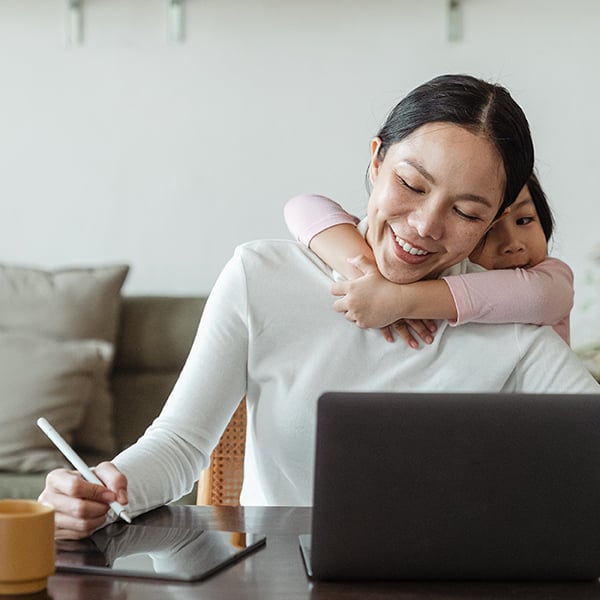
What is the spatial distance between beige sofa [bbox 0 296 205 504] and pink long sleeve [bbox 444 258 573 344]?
1.38m

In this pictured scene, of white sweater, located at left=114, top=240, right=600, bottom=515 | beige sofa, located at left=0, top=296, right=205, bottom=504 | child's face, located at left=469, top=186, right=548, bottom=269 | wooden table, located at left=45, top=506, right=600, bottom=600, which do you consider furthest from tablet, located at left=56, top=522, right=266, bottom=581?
beige sofa, located at left=0, top=296, right=205, bottom=504

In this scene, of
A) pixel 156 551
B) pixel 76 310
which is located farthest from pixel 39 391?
pixel 156 551

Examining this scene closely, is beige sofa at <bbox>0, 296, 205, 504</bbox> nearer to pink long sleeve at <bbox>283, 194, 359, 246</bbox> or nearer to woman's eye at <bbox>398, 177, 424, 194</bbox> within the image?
pink long sleeve at <bbox>283, 194, 359, 246</bbox>

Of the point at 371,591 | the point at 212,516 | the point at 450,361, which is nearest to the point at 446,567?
the point at 371,591

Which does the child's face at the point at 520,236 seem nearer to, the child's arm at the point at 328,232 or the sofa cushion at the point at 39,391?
the child's arm at the point at 328,232

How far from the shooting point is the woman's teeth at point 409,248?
4.44 feet

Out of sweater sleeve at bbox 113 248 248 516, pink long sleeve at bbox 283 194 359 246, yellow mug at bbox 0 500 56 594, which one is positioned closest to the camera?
Answer: yellow mug at bbox 0 500 56 594

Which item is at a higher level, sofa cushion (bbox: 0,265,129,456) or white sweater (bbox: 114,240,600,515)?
white sweater (bbox: 114,240,600,515)

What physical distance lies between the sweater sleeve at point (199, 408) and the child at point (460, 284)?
148 millimetres

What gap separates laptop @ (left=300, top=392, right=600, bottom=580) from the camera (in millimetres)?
882

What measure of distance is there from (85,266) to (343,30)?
1000 millimetres

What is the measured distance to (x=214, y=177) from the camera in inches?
113

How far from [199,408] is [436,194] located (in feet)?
1.41

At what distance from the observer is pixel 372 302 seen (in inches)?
54.2
